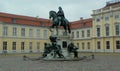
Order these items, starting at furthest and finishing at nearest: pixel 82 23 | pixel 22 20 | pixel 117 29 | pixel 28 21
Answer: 1. pixel 82 23
2. pixel 28 21
3. pixel 22 20
4. pixel 117 29

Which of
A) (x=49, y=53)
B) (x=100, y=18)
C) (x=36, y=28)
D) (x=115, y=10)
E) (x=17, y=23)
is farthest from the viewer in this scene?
(x=36, y=28)

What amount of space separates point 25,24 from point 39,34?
570 centimetres

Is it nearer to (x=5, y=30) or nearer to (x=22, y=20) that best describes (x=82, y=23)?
(x=22, y=20)

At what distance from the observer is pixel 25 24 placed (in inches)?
2222

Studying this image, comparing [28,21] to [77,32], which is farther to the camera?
[77,32]

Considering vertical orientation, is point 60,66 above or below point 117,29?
below

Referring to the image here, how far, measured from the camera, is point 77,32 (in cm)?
6259

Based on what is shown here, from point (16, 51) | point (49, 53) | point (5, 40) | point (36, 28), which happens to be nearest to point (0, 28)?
point (5, 40)

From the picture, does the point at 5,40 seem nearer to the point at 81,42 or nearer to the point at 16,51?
the point at 16,51

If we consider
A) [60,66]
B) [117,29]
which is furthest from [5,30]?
[60,66]

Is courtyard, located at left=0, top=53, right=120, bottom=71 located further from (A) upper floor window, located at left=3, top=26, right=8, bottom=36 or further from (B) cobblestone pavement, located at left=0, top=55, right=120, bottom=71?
(A) upper floor window, located at left=3, top=26, right=8, bottom=36

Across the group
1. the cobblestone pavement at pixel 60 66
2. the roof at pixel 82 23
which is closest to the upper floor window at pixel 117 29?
the roof at pixel 82 23

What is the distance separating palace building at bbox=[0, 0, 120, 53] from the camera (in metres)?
48.7

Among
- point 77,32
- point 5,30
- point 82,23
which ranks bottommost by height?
point 77,32
